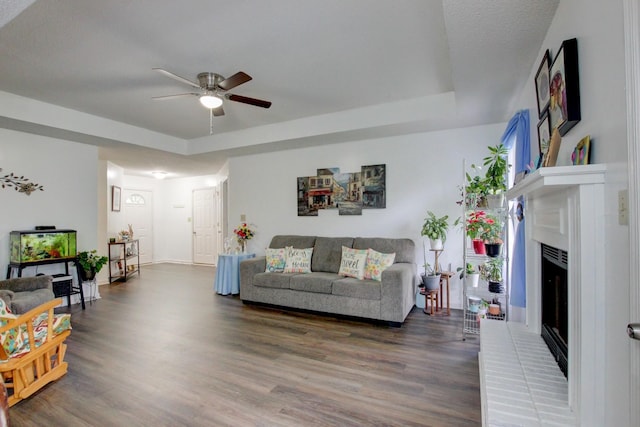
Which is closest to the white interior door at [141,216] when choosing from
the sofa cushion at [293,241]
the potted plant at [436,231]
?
the sofa cushion at [293,241]

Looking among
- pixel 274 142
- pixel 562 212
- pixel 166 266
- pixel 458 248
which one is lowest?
pixel 166 266

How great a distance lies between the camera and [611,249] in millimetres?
1155

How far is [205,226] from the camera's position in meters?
7.94

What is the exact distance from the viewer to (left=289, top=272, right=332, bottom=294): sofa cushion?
12.2ft

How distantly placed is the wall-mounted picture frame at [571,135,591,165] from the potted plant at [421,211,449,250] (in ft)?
Answer: 7.50

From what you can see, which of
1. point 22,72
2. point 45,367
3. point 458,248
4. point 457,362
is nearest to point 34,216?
point 22,72

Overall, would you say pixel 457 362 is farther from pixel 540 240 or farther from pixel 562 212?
pixel 562 212

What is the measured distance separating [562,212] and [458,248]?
259cm

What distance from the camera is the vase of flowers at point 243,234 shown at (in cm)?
527

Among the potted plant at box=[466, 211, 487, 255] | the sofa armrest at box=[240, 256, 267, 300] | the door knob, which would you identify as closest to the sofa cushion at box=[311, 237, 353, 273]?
the sofa armrest at box=[240, 256, 267, 300]

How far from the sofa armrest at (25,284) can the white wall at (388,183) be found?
274 centimetres

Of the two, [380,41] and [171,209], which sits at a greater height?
[380,41]

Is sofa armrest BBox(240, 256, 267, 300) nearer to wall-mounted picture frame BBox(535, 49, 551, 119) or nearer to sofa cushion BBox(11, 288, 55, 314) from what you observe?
sofa cushion BBox(11, 288, 55, 314)

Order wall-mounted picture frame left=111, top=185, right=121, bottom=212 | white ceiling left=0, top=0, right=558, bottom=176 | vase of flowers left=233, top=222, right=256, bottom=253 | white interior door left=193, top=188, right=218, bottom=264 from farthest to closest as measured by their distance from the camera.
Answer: white interior door left=193, top=188, right=218, bottom=264
wall-mounted picture frame left=111, top=185, right=121, bottom=212
vase of flowers left=233, top=222, right=256, bottom=253
white ceiling left=0, top=0, right=558, bottom=176
